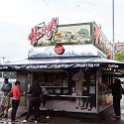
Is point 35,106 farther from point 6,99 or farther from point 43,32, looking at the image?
point 43,32

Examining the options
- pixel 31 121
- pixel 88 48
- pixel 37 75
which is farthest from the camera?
pixel 37 75

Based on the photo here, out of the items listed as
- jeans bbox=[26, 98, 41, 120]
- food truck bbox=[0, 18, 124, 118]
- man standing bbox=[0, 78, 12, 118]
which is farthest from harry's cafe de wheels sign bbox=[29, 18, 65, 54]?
jeans bbox=[26, 98, 41, 120]

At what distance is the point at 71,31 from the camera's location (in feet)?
58.5

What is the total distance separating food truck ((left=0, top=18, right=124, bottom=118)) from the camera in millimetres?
16906

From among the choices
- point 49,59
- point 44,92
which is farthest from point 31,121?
point 49,59

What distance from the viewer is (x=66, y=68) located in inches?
650

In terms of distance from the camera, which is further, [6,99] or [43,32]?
[43,32]

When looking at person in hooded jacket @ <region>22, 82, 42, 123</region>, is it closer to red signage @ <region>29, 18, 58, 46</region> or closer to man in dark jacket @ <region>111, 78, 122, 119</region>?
red signage @ <region>29, 18, 58, 46</region>

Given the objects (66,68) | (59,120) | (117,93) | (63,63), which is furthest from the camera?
(117,93)

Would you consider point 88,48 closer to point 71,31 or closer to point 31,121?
point 71,31

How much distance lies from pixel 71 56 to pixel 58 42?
1.15m

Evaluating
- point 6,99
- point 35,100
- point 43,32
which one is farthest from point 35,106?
point 43,32

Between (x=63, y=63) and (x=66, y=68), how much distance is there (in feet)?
2.33

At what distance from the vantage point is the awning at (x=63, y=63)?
15188mm
